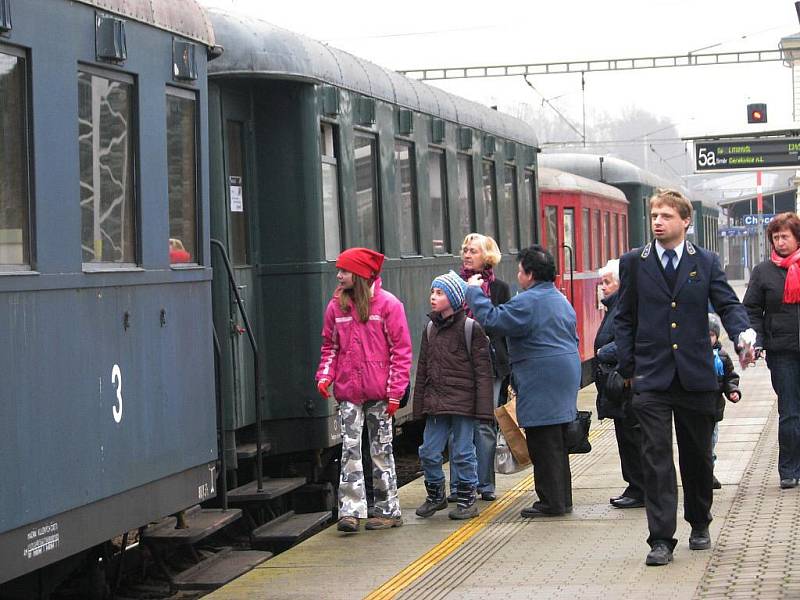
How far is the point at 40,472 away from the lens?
6.43m

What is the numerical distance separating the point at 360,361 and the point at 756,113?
2643 cm

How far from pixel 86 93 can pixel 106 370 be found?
1.22 meters

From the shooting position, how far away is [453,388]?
31.4ft

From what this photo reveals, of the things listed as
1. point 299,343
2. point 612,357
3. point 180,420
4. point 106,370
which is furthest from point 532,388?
point 106,370

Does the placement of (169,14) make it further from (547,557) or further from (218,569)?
(547,557)

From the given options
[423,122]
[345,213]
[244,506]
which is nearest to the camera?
[244,506]

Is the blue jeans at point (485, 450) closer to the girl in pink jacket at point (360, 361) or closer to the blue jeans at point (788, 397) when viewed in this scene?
the girl in pink jacket at point (360, 361)

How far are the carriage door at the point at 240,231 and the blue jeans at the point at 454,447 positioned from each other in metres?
1.15

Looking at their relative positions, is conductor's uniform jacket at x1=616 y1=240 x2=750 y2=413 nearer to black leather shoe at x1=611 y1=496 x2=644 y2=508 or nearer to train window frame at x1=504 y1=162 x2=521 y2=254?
black leather shoe at x1=611 y1=496 x2=644 y2=508

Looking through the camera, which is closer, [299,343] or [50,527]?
[50,527]

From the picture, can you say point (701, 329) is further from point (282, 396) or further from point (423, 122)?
point (423, 122)

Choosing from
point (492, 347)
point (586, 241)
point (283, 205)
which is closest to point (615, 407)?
point (492, 347)

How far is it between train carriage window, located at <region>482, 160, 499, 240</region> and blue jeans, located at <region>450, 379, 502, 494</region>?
191 inches

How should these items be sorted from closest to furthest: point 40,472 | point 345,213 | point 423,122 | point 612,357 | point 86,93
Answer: point 40,472 < point 86,93 < point 612,357 < point 345,213 < point 423,122
